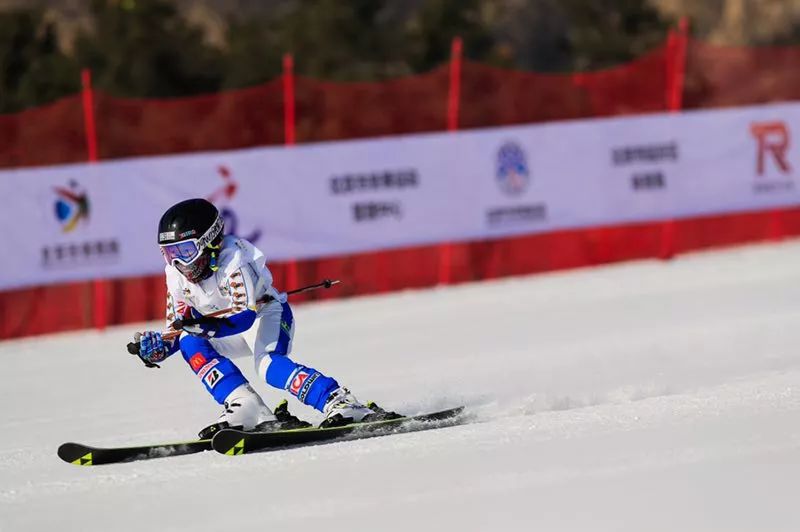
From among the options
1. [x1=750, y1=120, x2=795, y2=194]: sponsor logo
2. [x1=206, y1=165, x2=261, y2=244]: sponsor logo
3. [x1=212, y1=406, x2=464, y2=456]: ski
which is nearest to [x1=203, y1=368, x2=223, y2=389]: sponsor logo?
[x1=212, y1=406, x2=464, y2=456]: ski

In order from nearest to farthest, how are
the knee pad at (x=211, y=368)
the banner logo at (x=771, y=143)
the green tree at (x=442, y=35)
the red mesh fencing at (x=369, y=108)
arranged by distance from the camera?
1. the knee pad at (x=211, y=368)
2. the red mesh fencing at (x=369, y=108)
3. the banner logo at (x=771, y=143)
4. the green tree at (x=442, y=35)

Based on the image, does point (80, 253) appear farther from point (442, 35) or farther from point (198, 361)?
point (442, 35)

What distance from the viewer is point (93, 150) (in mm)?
11570

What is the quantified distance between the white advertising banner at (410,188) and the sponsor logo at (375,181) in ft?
0.04

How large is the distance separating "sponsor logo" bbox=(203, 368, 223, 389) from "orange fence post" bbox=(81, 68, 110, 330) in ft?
16.0

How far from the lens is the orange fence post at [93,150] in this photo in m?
11.6

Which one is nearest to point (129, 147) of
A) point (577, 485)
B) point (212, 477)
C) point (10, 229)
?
point (10, 229)

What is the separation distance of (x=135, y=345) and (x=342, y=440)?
122 cm

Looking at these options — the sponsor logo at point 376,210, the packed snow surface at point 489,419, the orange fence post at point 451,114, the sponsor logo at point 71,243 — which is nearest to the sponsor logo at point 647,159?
the packed snow surface at point 489,419

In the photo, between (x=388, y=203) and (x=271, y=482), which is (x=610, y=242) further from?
(x=271, y=482)

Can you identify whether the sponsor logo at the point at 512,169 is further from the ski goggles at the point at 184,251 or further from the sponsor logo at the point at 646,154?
the ski goggles at the point at 184,251

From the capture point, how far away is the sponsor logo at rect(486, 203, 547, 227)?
41.9 feet

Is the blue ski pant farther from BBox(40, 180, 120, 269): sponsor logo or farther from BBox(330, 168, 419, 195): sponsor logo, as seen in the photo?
BBox(330, 168, 419, 195): sponsor logo

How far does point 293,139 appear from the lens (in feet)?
40.3
